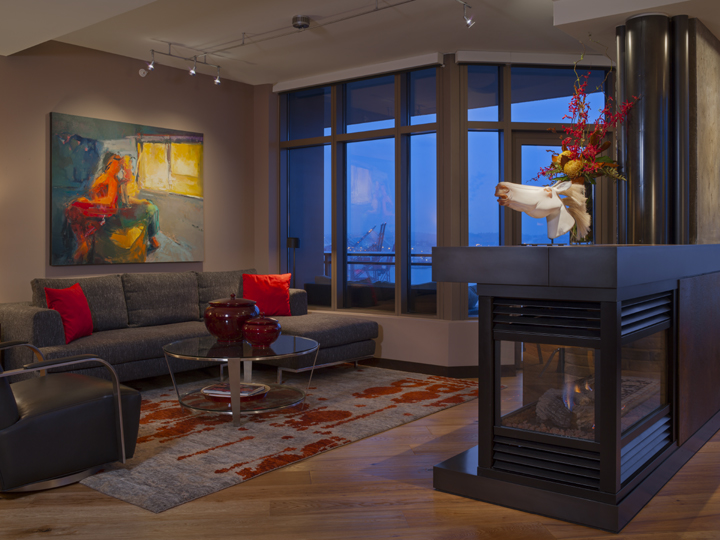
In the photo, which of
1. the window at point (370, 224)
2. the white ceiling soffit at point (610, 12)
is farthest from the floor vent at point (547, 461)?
the window at point (370, 224)

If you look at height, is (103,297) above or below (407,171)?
below

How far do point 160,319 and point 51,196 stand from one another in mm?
1359

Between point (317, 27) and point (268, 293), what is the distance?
2443 millimetres

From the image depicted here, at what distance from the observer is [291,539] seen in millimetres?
2467

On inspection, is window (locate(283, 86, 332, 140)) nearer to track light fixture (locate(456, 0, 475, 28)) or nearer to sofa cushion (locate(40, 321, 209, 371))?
track light fixture (locate(456, 0, 475, 28))

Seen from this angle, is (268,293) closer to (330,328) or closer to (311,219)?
(330,328)

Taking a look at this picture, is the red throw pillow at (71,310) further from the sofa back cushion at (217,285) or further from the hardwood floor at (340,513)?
the hardwood floor at (340,513)

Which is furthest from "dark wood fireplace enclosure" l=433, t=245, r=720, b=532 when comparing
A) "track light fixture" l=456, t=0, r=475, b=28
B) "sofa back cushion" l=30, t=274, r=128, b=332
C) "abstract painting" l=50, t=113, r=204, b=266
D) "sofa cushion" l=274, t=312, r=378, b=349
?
"abstract painting" l=50, t=113, r=204, b=266

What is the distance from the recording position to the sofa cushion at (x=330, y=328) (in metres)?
5.27

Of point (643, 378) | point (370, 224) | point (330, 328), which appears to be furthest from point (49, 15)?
point (643, 378)

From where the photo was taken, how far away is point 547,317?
8.66 feet

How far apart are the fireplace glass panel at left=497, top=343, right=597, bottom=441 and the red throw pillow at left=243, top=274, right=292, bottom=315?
3452mm

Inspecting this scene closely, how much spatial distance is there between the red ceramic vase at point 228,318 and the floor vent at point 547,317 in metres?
1.99

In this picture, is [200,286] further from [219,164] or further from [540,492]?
[540,492]
